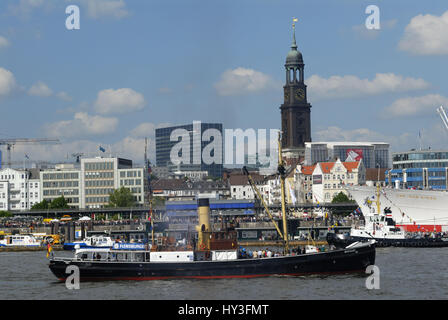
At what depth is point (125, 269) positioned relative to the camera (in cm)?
7925

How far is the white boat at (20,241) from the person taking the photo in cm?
14462

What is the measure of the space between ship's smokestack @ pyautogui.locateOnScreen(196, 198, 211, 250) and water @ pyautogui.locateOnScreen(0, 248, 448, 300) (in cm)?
431

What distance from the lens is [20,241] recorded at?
145 metres

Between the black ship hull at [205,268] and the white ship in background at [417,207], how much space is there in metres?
63.1

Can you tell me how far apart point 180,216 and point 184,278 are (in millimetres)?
121145

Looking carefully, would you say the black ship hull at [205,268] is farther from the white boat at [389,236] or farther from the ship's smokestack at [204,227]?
the white boat at [389,236]

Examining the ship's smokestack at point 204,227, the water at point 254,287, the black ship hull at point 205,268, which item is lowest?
the water at point 254,287

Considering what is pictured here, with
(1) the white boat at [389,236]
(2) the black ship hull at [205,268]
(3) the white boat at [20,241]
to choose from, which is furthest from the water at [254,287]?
(3) the white boat at [20,241]

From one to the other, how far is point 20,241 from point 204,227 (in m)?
72.6

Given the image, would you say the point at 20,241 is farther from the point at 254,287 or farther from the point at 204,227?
the point at 254,287

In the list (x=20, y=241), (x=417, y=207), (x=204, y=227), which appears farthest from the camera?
(x=20, y=241)

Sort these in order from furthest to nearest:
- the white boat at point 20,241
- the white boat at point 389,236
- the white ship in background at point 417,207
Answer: the white boat at point 20,241, the white ship in background at point 417,207, the white boat at point 389,236

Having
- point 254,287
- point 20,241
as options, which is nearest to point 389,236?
point 254,287

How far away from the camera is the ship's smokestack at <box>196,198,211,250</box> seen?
80438mm
